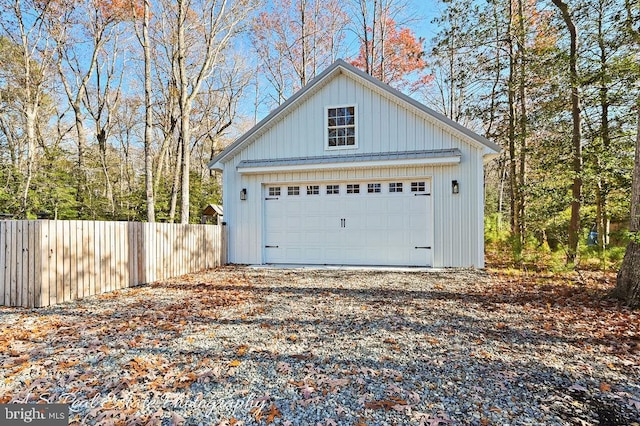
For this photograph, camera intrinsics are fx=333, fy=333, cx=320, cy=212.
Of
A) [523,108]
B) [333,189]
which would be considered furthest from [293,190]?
[523,108]

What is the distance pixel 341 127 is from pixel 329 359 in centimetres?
675

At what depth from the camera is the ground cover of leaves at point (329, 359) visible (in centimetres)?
215

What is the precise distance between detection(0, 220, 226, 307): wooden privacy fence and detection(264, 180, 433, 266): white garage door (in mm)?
2761

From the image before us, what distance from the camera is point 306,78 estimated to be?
1641cm

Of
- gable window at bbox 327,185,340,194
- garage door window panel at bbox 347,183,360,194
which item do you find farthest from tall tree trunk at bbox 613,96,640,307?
gable window at bbox 327,185,340,194

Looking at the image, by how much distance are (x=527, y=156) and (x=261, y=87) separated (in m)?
14.7

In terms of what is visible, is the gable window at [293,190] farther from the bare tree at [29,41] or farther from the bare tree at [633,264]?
the bare tree at [29,41]

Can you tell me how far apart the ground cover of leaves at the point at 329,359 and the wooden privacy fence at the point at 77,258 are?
0.36m

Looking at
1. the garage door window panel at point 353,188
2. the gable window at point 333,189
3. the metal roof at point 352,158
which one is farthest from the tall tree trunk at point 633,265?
the gable window at point 333,189

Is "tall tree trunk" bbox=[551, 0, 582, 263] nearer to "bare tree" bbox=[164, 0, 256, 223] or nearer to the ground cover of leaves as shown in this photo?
the ground cover of leaves

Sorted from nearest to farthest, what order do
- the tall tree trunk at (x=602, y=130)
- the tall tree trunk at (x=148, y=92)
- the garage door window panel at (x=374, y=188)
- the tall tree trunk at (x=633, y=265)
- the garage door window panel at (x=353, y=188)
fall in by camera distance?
the tall tree trunk at (x=633, y=265)
the tall tree trunk at (x=602, y=130)
the garage door window panel at (x=374, y=188)
the garage door window panel at (x=353, y=188)
the tall tree trunk at (x=148, y=92)

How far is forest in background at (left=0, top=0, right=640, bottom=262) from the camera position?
25.9 ft

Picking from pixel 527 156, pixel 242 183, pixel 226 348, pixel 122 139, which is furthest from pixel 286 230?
pixel 122 139

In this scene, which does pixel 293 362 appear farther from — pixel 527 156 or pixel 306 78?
pixel 306 78
